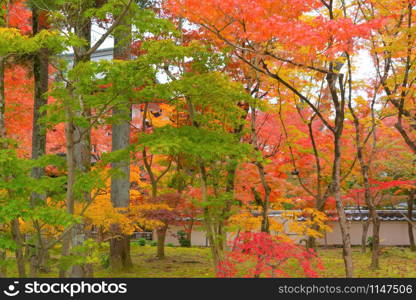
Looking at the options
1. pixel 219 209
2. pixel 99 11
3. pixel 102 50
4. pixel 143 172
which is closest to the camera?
pixel 99 11

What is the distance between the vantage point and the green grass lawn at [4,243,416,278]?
536 inches

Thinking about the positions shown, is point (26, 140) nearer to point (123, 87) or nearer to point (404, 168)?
point (123, 87)

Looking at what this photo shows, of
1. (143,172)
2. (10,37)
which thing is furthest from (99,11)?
(143,172)

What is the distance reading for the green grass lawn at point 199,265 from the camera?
13.6m

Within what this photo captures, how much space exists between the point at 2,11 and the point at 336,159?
7347 millimetres

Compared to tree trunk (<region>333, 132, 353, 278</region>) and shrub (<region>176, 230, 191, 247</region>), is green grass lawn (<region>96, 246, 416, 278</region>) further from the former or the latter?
tree trunk (<region>333, 132, 353, 278</region>)

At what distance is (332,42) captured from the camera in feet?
26.8

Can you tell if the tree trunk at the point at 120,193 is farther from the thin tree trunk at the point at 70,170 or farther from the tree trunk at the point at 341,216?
the tree trunk at the point at 341,216

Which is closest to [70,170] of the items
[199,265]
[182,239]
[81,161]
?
[81,161]

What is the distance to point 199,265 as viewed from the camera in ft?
50.6

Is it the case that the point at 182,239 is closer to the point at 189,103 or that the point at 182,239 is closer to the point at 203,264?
the point at 203,264

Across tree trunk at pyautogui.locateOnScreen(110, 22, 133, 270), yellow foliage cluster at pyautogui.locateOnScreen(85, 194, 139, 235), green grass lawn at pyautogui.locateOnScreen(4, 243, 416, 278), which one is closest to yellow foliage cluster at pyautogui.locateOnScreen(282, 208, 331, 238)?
green grass lawn at pyautogui.locateOnScreen(4, 243, 416, 278)

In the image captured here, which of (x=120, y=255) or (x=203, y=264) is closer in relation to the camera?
(x=120, y=255)

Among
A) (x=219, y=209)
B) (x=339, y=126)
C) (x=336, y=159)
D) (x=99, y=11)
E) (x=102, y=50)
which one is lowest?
(x=219, y=209)
